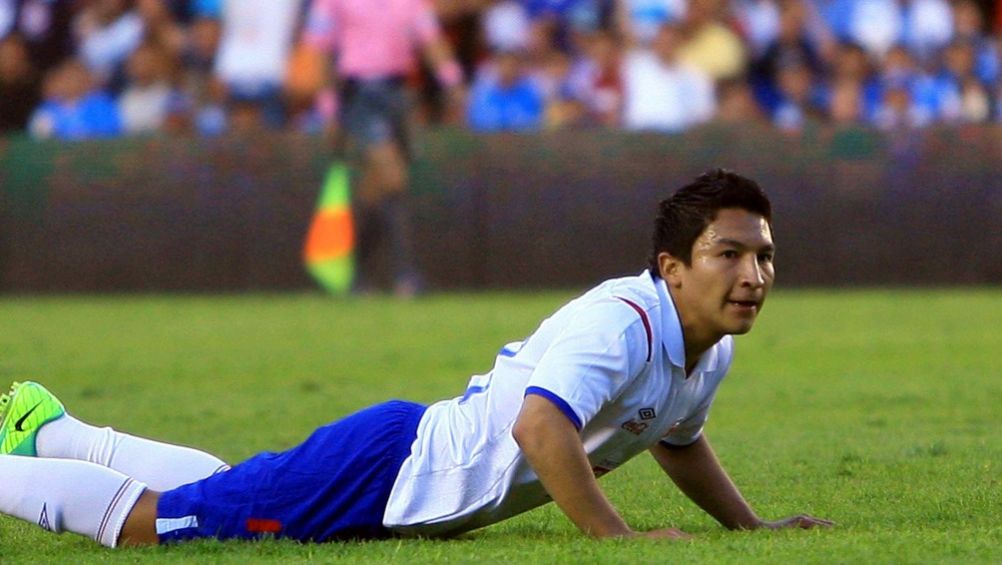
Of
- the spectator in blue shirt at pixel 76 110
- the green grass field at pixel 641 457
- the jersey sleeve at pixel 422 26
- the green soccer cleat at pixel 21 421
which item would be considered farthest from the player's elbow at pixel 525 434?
the spectator in blue shirt at pixel 76 110

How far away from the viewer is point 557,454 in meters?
4.32

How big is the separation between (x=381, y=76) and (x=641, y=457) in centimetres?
799

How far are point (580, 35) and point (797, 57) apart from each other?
6.44 ft

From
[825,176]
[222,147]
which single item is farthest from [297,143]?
[825,176]

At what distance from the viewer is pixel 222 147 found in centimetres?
1577

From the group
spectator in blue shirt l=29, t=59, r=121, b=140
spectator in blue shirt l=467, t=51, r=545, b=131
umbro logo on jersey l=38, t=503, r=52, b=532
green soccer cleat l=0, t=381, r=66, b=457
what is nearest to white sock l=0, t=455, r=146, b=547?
umbro logo on jersey l=38, t=503, r=52, b=532

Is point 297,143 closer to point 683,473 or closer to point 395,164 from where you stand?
point 395,164

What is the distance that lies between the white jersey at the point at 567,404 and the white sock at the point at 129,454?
30.1 inches

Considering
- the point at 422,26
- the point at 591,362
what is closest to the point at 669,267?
the point at 591,362

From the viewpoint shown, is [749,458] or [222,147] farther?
[222,147]

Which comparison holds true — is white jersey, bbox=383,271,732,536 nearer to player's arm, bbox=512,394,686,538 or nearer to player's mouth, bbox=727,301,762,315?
player's arm, bbox=512,394,686,538

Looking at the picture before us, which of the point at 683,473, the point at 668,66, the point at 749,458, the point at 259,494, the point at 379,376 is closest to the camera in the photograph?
the point at 259,494

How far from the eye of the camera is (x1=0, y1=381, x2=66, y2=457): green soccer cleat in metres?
5.36

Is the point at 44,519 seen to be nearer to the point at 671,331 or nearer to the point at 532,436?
the point at 532,436
